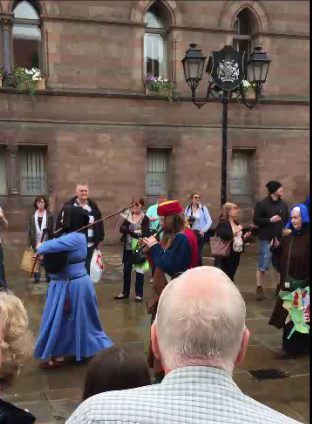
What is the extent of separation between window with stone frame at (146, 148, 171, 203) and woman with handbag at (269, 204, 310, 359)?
10.3 meters

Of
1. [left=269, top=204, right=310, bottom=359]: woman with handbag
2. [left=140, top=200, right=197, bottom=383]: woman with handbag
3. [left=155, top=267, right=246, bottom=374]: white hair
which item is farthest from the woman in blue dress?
[left=155, top=267, right=246, bottom=374]: white hair

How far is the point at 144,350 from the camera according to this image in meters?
5.37

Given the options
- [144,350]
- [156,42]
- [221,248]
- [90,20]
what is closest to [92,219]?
[221,248]

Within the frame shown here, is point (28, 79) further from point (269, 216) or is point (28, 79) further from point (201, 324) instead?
point (201, 324)

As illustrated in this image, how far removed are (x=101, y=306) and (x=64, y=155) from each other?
7.83 metres

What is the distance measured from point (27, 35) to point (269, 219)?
34.3ft

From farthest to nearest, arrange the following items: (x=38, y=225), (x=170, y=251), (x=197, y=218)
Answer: (x=197, y=218), (x=38, y=225), (x=170, y=251)

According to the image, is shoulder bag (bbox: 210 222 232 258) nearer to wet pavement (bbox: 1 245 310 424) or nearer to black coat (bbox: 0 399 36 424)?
wet pavement (bbox: 1 245 310 424)

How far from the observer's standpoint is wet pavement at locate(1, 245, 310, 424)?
Result: 13.2 feet

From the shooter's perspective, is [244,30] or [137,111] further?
[244,30]

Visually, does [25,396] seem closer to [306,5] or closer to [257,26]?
[257,26]

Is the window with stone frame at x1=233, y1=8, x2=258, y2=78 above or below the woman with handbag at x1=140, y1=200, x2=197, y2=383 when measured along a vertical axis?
above

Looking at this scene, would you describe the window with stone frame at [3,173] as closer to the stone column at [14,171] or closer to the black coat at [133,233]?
the stone column at [14,171]

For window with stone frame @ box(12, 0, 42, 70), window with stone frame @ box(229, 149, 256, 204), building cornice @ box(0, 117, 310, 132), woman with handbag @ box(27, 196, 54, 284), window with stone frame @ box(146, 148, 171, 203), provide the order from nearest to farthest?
woman with handbag @ box(27, 196, 54, 284), building cornice @ box(0, 117, 310, 132), window with stone frame @ box(12, 0, 42, 70), window with stone frame @ box(146, 148, 171, 203), window with stone frame @ box(229, 149, 256, 204)
